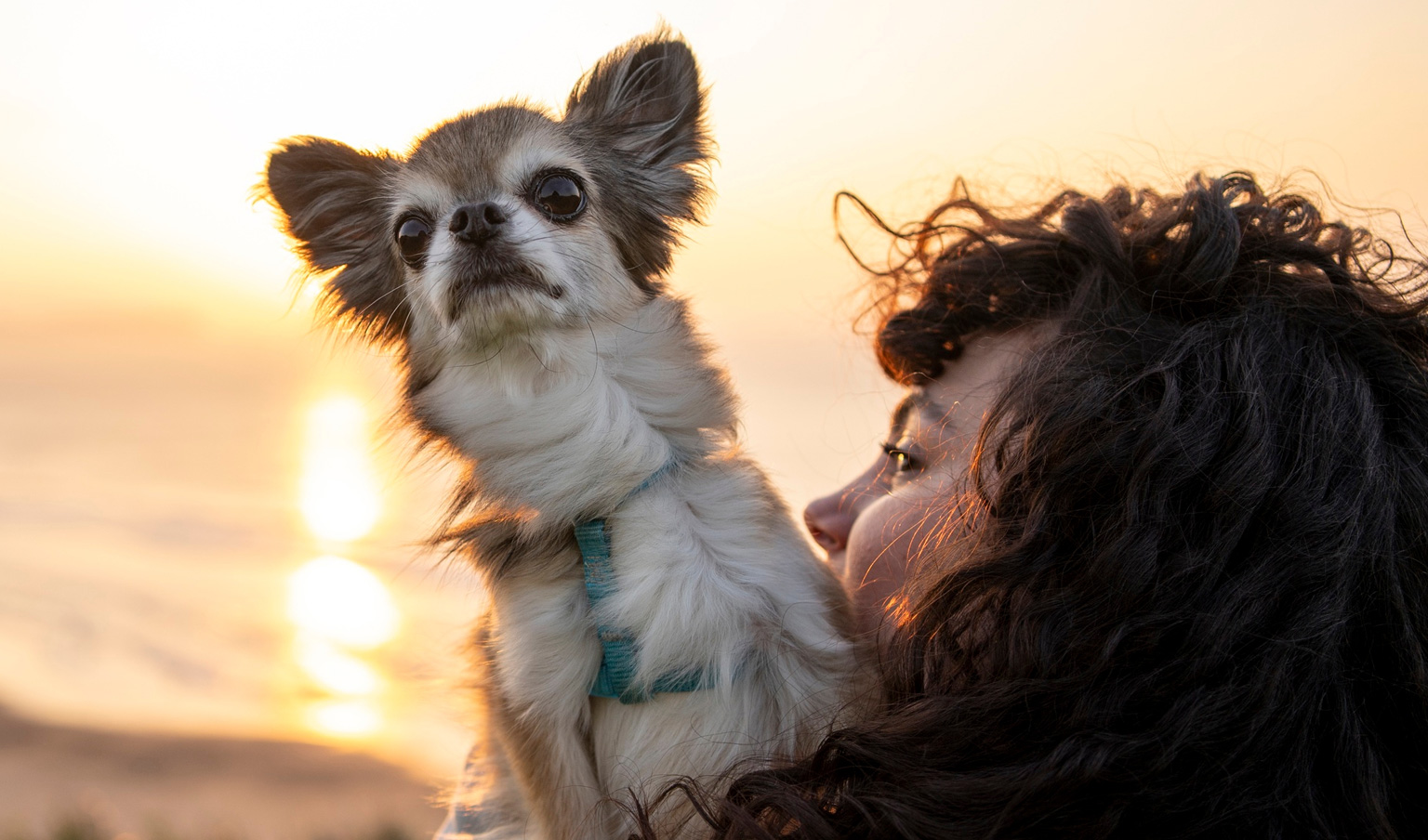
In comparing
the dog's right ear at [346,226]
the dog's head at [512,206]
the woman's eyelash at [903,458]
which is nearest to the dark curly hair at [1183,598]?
the woman's eyelash at [903,458]

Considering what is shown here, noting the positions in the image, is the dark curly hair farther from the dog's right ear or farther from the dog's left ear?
the dog's right ear

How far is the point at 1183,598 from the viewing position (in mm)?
1856

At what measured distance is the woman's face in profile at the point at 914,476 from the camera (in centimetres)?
250

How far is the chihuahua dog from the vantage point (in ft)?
7.22

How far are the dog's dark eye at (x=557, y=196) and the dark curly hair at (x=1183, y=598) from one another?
130 centimetres

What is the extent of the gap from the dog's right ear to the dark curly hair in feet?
5.76

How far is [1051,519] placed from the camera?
2.00 m

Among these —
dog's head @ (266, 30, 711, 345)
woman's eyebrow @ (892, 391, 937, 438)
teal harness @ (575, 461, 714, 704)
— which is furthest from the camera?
woman's eyebrow @ (892, 391, 937, 438)

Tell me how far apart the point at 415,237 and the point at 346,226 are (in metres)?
0.38

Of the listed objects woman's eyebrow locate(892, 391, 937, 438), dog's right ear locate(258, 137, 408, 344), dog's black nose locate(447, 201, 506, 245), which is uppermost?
dog's right ear locate(258, 137, 408, 344)

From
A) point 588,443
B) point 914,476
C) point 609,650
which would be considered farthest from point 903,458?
point 609,650

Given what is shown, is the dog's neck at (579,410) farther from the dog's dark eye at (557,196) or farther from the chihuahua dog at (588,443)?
the dog's dark eye at (557,196)

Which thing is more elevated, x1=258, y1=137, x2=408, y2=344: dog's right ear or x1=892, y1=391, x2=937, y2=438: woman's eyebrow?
x1=258, y1=137, x2=408, y2=344: dog's right ear

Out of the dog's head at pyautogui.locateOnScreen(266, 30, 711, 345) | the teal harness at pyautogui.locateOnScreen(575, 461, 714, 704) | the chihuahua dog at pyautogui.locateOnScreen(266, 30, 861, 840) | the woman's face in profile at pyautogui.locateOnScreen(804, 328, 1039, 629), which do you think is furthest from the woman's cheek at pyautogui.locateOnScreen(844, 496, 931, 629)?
the dog's head at pyautogui.locateOnScreen(266, 30, 711, 345)
